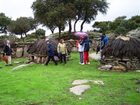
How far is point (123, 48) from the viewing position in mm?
25062

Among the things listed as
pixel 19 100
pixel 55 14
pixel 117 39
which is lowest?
pixel 19 100

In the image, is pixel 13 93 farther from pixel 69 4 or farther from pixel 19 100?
pixel 69 4

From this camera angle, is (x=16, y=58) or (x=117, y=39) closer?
(x=117, y=39)

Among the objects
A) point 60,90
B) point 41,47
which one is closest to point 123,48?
point 41,47

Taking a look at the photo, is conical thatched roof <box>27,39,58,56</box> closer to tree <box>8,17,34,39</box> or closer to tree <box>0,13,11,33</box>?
tree <box>8,17,34,39</box>

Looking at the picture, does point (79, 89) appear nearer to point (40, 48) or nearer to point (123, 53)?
point (123, 53)

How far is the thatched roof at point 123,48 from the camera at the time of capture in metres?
24.9

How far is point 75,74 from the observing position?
21688 millimetres

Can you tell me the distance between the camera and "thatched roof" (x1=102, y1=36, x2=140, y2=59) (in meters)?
24.9

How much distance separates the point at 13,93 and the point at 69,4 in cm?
5144

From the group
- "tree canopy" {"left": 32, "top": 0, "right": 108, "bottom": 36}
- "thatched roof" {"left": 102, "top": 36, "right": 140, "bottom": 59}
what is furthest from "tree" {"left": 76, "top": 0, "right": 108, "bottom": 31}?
"thatched roof" {"left": 102, "top": 36, "right": 140, "bottom": 59}

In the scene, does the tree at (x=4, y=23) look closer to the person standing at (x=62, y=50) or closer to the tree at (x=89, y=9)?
the tree at (x=89, y=9)

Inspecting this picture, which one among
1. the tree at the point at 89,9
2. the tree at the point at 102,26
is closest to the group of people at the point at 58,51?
the tree at the point at 89,9

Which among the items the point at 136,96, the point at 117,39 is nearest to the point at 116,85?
the point at 136,96
